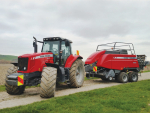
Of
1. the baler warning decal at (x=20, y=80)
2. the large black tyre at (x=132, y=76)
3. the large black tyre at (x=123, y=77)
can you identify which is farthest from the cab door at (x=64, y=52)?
the large black tyre at (x=132, y=76)

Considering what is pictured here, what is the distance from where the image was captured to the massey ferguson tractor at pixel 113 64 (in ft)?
39.0

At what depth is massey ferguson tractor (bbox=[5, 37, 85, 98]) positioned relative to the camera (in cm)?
671

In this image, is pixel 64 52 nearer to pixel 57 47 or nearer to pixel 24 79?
pixel 57 47

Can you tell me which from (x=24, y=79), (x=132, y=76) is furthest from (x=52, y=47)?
(x=132, y=76)

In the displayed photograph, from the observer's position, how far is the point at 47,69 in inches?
273

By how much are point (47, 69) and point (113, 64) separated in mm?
6708

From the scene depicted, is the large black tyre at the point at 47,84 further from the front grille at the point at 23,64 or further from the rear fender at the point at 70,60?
the rear fender at the point at 70,60

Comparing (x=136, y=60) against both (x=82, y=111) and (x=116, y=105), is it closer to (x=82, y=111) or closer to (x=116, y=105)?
(x=116, y=105)

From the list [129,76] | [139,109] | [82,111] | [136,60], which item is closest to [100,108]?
[82,111]

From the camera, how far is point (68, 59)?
370 inches

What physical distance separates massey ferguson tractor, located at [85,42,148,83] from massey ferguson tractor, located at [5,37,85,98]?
6.52 ft

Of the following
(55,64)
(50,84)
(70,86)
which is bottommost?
(70,86)

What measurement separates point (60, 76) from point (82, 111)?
3554mm

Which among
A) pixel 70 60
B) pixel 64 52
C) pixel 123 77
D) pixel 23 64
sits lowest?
pixel 123 77
